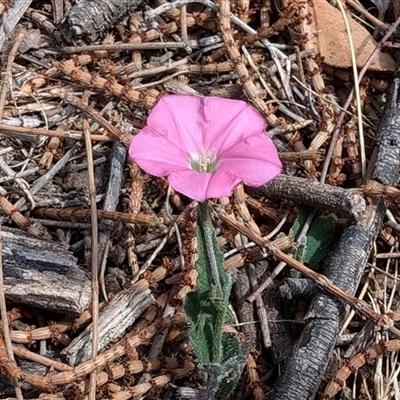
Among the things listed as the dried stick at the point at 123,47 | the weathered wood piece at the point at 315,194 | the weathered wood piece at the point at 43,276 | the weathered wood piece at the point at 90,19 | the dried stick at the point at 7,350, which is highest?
the weathered wood piece at the point at 90,19

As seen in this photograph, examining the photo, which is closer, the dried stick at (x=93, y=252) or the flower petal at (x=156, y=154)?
the flower petal at (x=156, y=154)

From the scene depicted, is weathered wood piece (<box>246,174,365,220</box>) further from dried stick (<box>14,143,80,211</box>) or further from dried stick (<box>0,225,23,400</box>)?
dried stick (<box>0,225,23,400</box>)

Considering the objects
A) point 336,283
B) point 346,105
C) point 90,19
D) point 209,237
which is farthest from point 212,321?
point 90,19

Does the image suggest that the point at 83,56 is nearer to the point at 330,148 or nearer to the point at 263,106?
the point at 263,106

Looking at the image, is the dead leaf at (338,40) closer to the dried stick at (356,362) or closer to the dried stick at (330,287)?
the dried stick at (330,287)

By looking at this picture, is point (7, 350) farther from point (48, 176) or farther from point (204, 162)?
point (204, 162)

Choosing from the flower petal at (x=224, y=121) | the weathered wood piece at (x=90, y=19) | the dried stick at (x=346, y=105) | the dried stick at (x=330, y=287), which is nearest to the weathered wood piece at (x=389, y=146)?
the dried stick at (x=346, y=105)

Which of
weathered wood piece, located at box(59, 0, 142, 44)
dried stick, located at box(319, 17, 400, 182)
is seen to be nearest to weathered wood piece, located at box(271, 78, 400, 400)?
dried stick, located at box(319, 17, 400, 182)
